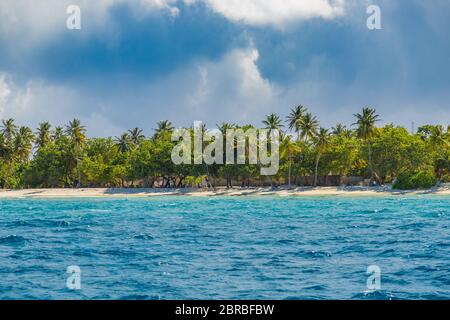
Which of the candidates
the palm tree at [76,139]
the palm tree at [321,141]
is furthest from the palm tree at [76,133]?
the palm tree at [321,141]

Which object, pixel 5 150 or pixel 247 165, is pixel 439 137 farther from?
pixel 5 150

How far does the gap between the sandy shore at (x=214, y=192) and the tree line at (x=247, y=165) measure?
2737mm

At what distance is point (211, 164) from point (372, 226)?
214 feet

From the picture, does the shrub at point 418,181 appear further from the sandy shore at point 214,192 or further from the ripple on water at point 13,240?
the ripple on water at point 13,240

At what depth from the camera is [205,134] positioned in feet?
330

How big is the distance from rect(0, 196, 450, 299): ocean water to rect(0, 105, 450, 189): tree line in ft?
168

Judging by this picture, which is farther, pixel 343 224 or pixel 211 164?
pixel 211 164

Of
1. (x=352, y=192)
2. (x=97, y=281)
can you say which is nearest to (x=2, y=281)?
(x=97, y=281)

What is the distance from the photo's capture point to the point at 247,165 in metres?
96.4

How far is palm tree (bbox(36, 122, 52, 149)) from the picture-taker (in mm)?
121312

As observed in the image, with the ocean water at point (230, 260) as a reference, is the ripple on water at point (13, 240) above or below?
below

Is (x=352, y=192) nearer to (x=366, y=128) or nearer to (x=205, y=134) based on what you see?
(x=366, y=128)

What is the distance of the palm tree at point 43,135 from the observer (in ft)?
398
